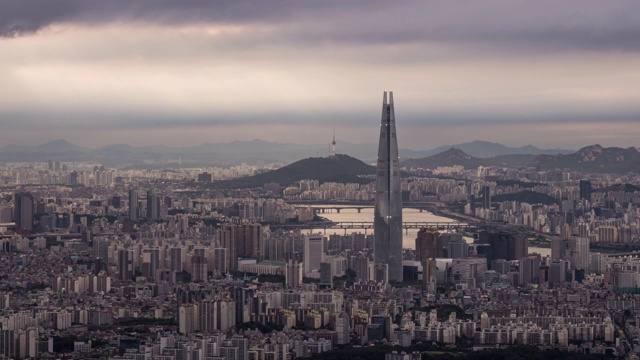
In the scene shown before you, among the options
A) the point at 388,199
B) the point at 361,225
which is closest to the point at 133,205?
the point at 361,225

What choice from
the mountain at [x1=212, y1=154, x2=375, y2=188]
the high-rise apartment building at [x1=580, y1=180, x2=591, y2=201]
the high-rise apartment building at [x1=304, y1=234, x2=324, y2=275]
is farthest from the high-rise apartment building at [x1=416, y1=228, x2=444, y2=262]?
the mountain at [x1=212, y1=154, x2=375, y2=188]

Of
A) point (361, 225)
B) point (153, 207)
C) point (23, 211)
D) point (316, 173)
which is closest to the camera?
point (23, 211)

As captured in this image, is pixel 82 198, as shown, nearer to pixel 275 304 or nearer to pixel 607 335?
pixel 275 304

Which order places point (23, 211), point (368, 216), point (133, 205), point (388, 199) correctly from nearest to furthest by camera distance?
point (388, 199) < point (23, 211) < point (133, 205) < point (368, 216)

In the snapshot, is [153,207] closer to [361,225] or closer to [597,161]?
[361,225]

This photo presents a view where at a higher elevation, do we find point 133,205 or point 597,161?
point 597,161

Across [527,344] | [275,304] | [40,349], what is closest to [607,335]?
[527,344]
